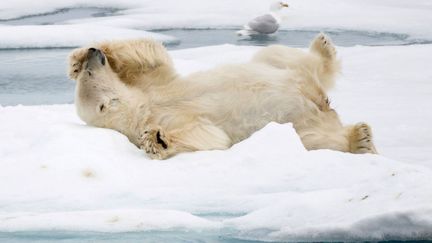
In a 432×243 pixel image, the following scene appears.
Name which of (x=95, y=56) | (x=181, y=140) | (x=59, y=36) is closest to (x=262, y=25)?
(x=59, y=36)

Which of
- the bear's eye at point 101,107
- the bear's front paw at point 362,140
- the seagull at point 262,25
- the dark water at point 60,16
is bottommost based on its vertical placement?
the dark water at point 60,16

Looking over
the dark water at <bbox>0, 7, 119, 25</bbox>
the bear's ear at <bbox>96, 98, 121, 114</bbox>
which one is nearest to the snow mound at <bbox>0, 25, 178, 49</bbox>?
the dark water at <bbox>0, 7, 119, 25</bbox>

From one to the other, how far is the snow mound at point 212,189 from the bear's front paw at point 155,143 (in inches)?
2.2

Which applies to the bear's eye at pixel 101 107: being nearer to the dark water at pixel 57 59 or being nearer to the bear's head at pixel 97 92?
the bear's head at pixel 97 92

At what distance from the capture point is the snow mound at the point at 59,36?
9.21 metres

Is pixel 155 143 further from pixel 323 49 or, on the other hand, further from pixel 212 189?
pixel 323 49

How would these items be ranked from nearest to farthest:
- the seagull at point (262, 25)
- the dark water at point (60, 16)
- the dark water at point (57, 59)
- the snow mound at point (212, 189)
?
the snow mound at point (212, 189) < the dark water at point (57, 59) < the seagull at point (262, 25) < the dark water at point (60, 16)

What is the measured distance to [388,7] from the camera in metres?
11.8

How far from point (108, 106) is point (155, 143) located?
0.47 meters

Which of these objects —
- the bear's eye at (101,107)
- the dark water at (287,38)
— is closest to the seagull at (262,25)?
the dark water at (287,38)

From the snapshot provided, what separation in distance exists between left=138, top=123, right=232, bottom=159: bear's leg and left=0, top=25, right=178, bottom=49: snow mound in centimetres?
530

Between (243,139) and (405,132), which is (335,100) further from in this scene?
(243,139)

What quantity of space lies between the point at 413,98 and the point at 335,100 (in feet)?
1.64

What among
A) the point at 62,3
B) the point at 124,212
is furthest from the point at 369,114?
the point at 62,3
